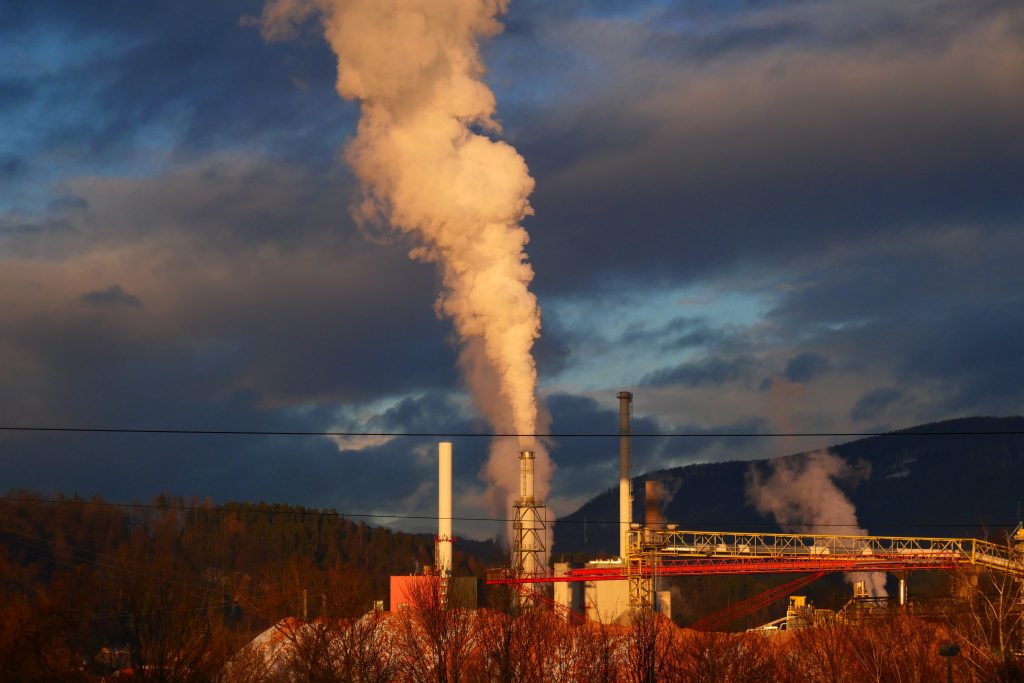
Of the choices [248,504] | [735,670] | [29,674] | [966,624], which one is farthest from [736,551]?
[248,504]

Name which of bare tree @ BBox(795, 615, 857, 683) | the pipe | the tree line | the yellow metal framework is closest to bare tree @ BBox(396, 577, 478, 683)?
the tree line

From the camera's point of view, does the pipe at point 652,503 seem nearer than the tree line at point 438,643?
No

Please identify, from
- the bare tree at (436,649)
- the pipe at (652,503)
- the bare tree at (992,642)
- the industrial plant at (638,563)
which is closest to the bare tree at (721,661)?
the bare tree at (992,642)

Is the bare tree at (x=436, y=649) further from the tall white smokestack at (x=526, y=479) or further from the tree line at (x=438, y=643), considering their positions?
the tall white smokestack at (x=526, y=479)

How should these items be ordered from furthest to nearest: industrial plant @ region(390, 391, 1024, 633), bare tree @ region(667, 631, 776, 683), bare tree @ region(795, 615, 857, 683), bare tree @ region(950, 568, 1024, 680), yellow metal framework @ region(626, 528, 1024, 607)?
yellow metal framework @ region(626, 528, 1024, 607) < industrial plant @ region(390, 391, 1024, 633) < bare tree @ region(795, 615, 857, 683) < bare tree @ region(667, 631, 776, 683) < bare tree @ region(950, 568, 1024, 680)

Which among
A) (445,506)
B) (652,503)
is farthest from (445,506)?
(652,503)

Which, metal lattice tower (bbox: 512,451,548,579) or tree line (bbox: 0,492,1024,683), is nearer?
tree line (bbox: 0,492,1024,683)

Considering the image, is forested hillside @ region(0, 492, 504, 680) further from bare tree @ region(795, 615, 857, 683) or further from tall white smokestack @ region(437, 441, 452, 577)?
bare tree @ region(795, 615, 857, 683)

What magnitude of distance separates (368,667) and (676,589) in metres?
78.6

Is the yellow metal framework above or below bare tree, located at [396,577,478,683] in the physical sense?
above

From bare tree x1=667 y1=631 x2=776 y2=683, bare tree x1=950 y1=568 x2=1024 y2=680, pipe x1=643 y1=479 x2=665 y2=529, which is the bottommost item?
bare tree x1=667 y1=631 x2=776 y2=683

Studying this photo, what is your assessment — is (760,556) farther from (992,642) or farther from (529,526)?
(992,642)

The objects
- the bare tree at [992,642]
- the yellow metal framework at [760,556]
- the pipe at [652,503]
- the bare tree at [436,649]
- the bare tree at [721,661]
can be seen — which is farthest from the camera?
the pipe at [652,503]

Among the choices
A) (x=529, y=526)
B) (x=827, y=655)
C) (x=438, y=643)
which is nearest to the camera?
(x=438, y=643)
